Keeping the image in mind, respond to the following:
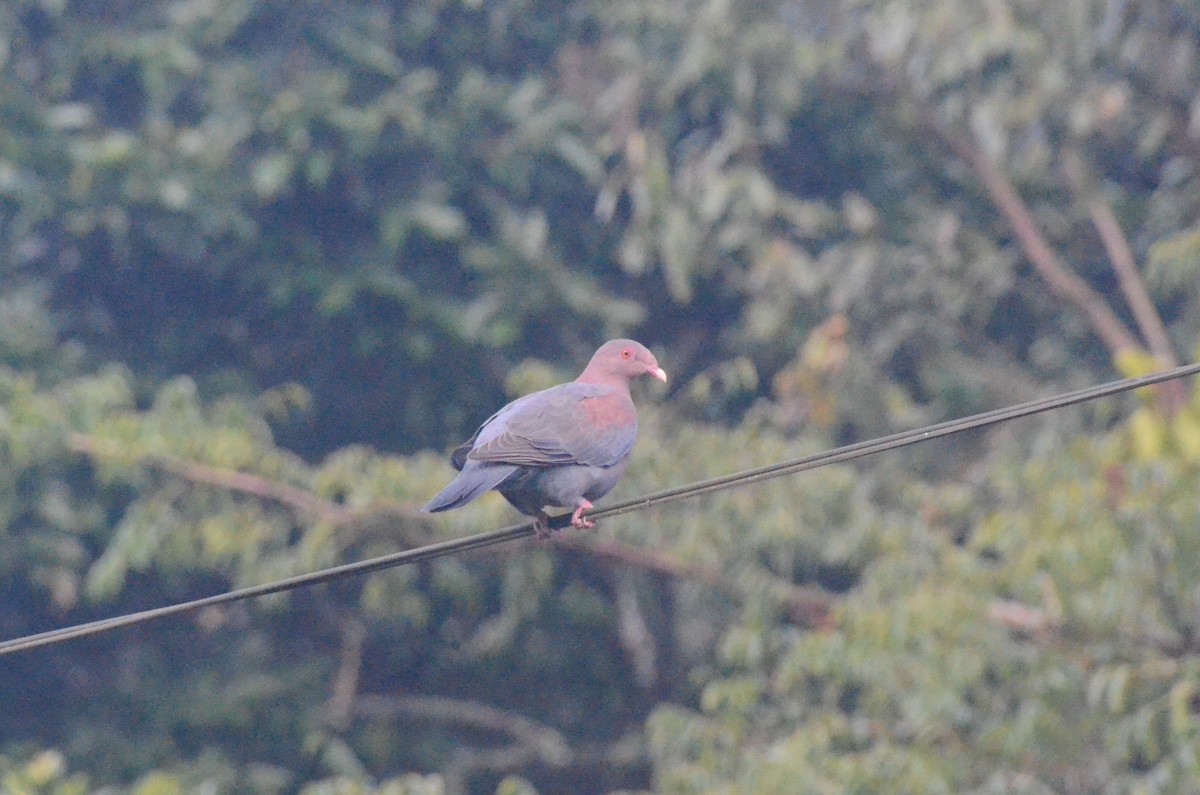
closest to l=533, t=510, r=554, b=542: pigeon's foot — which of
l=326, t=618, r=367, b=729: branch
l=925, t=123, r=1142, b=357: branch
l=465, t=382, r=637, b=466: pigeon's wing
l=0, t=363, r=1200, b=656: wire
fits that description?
l=465, t=382, r=637, b=466: pigeon's wing

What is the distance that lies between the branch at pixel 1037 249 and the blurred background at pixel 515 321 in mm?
35

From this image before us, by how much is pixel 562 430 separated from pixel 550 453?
6.3 inches

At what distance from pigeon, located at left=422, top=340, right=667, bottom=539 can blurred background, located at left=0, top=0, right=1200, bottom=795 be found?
3.65m

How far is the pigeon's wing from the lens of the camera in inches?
218

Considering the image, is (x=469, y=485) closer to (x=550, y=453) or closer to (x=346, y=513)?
(x=550, y=453)

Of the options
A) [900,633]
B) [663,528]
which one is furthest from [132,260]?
[900,633]

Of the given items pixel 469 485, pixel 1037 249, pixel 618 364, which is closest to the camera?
pixel 469 485

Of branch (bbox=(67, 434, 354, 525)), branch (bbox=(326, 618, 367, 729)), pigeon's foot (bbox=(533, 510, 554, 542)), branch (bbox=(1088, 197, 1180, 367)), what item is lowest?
pigeon's foot (bbox=(533, 510, 554, 542))

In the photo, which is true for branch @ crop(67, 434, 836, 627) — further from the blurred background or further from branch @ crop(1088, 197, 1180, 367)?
branch @ crop(1088, 197, 1180, 367)

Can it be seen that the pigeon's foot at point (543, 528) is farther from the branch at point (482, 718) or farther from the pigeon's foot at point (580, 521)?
the branch at point (482, 718)

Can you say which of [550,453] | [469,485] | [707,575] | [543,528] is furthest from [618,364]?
[707,575]

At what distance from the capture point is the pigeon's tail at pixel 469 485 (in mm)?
5137

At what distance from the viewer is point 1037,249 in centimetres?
1198

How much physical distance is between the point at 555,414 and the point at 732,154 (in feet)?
21.3
